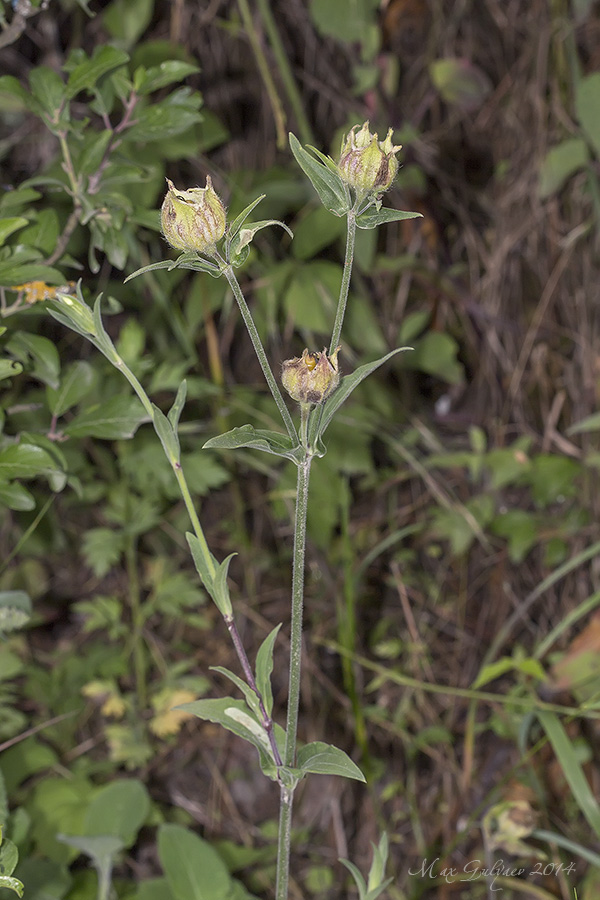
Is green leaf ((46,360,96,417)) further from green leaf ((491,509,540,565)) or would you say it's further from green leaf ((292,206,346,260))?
green leaf ((491,509,540,565))

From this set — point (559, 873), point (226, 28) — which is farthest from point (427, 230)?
point (559, 873)

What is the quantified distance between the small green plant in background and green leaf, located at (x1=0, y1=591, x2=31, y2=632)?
326 mm

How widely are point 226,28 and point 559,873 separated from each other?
225 centimetres

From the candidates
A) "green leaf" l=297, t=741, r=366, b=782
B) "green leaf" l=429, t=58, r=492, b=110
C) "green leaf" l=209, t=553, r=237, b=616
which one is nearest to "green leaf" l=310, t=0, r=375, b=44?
"green leaf" l=429, t=58, r=492, b=110

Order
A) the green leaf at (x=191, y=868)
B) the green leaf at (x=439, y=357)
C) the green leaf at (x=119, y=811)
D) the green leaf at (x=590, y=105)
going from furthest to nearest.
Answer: the green leaf at (x=439, y=357), the green leaf at (x=590, y=105), the green leaf at (x=119, y=811), the green leaf at (x=191, y=868)

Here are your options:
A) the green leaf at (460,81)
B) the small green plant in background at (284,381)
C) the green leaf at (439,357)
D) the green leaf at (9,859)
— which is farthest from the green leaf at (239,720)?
the green leaf at (460,81)

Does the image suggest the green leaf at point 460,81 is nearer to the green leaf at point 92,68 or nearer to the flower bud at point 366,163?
the green leaf at point 92,68

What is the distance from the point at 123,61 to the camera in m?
1.11

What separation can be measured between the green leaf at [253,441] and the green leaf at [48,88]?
1.91 feet

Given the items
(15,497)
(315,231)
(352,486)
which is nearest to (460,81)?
(315,231)

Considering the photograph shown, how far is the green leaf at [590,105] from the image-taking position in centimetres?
205

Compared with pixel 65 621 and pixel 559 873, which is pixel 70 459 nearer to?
pixel 65 621

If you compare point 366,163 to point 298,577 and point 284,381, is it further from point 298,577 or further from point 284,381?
point 298,577

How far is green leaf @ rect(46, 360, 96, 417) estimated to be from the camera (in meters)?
1.19
